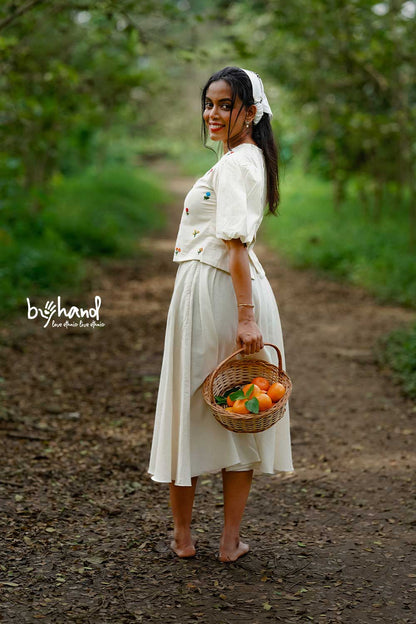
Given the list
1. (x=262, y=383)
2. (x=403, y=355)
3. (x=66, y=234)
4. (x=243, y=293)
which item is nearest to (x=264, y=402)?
(x=262, y=383)

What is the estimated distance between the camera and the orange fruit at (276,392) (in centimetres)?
295

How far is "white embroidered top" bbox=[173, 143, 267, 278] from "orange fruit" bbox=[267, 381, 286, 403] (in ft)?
1.57

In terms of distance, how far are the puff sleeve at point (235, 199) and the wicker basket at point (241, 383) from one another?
1.53ft

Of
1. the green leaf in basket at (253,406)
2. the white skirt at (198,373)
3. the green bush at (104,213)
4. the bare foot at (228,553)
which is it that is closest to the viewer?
the green leaf in basket at (253,406)

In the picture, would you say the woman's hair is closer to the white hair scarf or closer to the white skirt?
the white hair scarf

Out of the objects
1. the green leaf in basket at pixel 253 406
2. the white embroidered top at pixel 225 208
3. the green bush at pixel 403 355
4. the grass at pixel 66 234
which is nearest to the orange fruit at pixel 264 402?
the green leaf in basket at pixel 253 406

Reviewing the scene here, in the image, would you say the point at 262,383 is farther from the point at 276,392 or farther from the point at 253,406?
the point at 253,406

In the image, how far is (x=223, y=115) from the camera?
10.1 ft

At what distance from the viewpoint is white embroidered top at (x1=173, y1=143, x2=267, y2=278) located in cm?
292

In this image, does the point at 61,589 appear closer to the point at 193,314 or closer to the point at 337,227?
the point at 193,314

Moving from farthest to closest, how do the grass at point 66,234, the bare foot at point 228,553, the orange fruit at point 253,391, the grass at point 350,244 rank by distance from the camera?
1. the grass at point 350,244
2. the grass at point 66,234
3. the bare foot at point 228,553
4. the orange fruit at point 253,391

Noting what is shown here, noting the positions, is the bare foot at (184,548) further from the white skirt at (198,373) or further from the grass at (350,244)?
the grass at (350,244)

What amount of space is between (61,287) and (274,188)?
6360mm

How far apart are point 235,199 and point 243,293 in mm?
367
